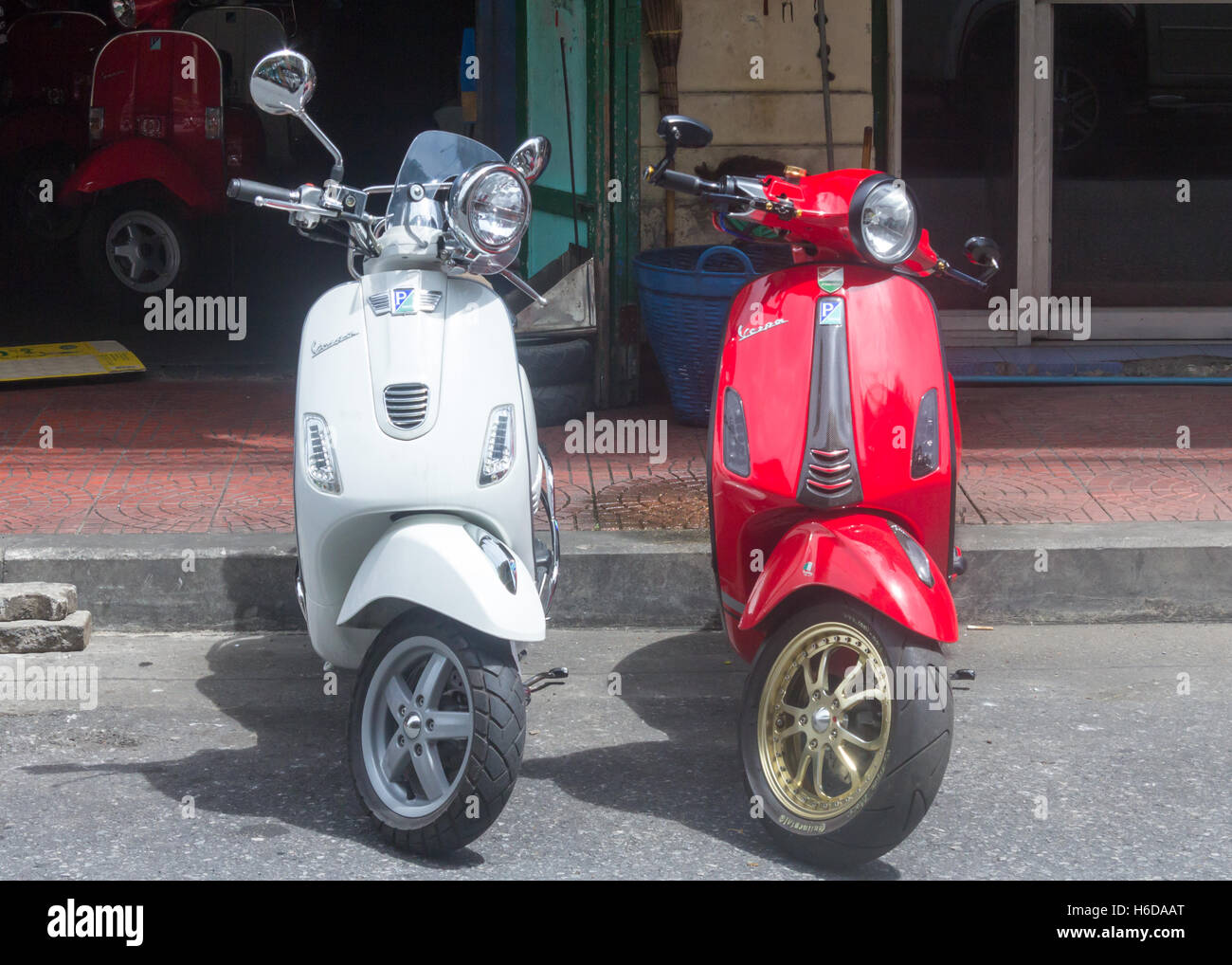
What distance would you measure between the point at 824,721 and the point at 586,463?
3.03m

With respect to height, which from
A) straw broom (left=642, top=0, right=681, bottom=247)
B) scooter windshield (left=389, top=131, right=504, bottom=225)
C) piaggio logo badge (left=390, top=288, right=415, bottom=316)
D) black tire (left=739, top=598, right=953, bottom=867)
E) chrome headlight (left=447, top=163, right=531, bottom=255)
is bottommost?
black tire (left=739, top=598, right=953, bottom=867)

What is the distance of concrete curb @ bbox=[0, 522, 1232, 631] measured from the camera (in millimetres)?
4777

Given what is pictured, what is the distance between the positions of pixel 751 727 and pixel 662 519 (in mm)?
1973

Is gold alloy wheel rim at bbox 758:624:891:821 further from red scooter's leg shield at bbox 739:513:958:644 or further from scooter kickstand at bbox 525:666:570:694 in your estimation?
scooter kickstand at bbox 525:666:570:694

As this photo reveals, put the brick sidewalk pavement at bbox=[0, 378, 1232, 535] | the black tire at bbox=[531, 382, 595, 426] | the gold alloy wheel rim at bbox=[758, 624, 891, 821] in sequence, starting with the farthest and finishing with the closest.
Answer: the black tire at bbox=[531, 382, 595, 426]
the brick sidewalk pavement at bbox=[0, 378, 1232, 535]
the gold alloy wheel rim at bbox=[758, 624, 891, 821]

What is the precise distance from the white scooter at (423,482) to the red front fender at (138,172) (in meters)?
5.31

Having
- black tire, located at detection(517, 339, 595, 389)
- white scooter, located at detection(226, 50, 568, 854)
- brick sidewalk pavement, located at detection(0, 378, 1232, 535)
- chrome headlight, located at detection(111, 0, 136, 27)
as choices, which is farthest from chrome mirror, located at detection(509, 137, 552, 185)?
chrome headlight, located at detection(111, 0, 136, 27)

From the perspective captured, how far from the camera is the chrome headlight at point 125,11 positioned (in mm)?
9125

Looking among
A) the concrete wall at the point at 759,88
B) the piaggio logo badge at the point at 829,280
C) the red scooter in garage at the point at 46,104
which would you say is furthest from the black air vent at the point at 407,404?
the red scooter in garage at the point at 46,104

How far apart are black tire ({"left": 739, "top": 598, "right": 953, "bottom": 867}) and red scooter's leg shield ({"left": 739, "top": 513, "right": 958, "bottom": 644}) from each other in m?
0.05

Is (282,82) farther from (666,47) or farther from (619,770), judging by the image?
(666,47)

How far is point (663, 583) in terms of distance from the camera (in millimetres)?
4863

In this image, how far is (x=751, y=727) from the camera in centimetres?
339

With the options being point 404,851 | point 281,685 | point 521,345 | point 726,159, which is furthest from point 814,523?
point 726,159
